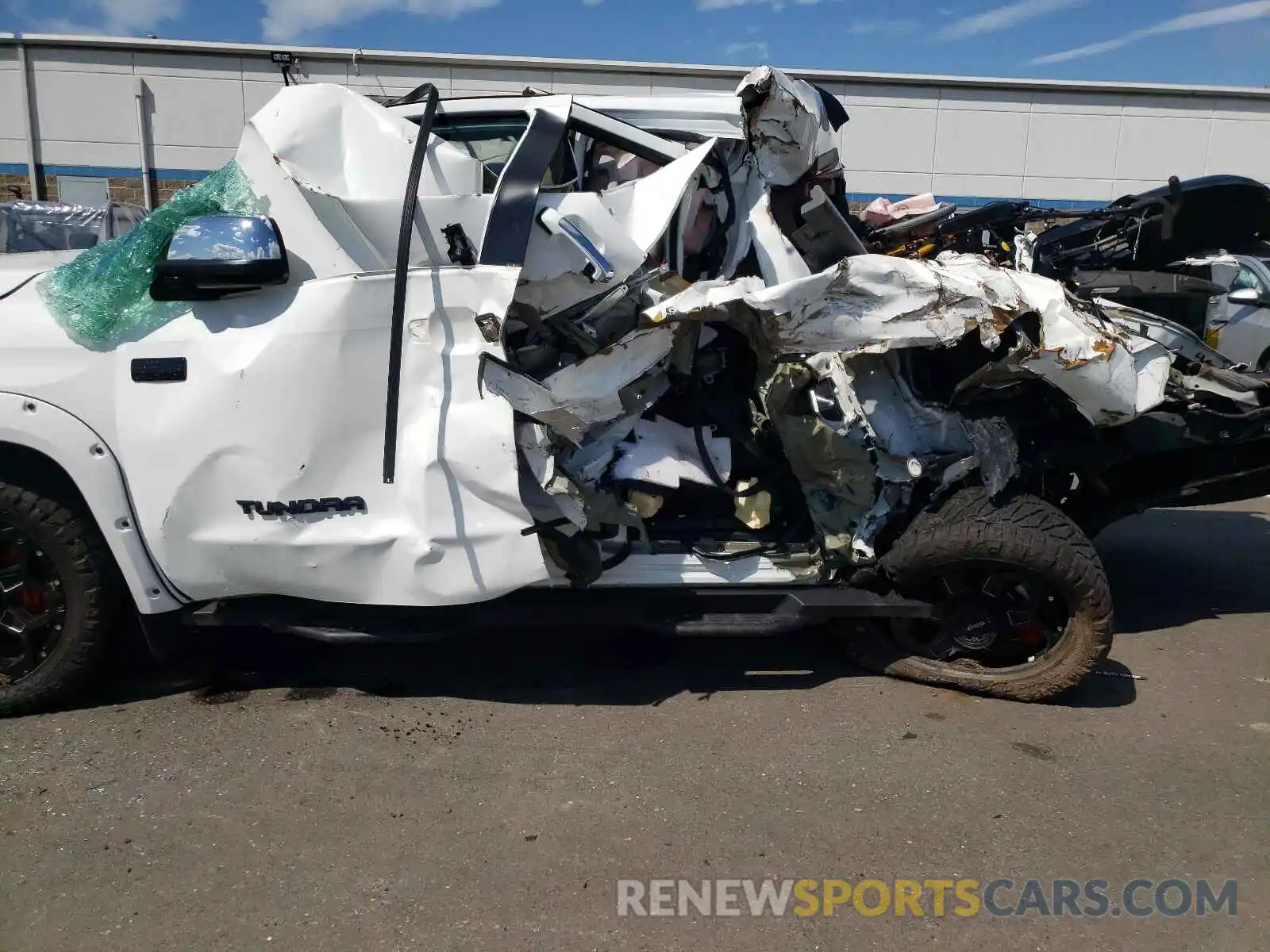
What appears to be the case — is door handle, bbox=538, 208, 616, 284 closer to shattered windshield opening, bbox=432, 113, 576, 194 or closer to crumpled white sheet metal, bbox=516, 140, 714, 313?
crumpled white sheet metal, bbox=516, 140, 714, 313

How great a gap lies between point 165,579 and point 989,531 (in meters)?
2.89

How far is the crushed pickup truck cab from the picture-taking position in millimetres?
3043

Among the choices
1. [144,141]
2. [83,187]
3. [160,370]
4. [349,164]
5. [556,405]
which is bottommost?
[556,405]

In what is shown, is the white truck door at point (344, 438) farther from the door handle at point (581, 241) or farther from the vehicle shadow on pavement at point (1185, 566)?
the vehicle shadow on pavement at point (1185, 566)

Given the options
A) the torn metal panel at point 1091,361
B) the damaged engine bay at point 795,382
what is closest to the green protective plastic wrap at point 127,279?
the damaged engine bay at point 795,382

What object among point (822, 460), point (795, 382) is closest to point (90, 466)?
point (795, 382)

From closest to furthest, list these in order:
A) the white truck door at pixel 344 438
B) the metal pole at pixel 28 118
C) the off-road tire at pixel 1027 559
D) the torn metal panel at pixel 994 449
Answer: the white truck door at pixel 344 438 < the off-road tire at pixel 1027 559 < the torn metal panel at pixel 994 449 < the metal pole at pixel 28 118

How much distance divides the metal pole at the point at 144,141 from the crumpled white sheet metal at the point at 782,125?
38.1 ft

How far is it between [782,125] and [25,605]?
317 cm

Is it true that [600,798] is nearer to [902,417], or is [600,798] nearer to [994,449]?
[902,417]

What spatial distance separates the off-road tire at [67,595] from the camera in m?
3.13

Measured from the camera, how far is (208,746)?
321cm

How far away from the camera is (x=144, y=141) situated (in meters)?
12.7

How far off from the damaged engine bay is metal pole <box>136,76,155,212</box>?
1155cm
